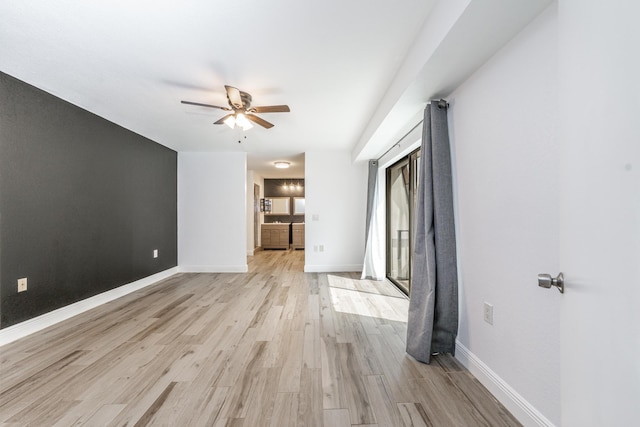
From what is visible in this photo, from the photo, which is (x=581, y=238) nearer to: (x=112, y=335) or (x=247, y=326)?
(x=247, y=326)

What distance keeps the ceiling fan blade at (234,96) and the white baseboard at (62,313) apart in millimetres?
2718

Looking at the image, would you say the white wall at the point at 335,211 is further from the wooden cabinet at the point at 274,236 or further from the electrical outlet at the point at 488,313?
the electrical outlet at the point at 488,313

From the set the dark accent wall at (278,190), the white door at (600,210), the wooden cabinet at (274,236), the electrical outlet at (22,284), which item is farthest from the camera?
the dark accent wall at (278,190)

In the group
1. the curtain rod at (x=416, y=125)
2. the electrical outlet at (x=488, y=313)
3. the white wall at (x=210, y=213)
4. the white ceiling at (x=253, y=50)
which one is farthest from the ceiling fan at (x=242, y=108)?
the white wall at (x=210, y=213)

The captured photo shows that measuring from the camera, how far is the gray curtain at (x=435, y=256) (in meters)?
2.09

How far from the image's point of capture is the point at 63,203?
295cm

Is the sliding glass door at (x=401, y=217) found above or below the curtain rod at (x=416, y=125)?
below

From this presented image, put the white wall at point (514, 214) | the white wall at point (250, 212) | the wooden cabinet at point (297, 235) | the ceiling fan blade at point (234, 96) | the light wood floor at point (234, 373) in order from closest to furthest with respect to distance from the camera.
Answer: the white wall at point (514, 214), the light wood floor at point (234, 373), the ceiling fan blade at point (234, 96), the white wall at point (250, 212), the wooden cabinet at point (297, 235)

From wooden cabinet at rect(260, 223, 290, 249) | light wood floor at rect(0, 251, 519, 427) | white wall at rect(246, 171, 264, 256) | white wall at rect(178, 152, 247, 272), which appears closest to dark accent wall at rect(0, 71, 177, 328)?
light wood floor at rect(0, 251, 519, 427)

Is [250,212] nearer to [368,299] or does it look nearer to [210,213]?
[210,213]

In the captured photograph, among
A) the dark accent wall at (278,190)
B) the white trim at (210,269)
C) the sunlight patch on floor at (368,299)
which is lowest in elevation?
the sunlight patch on floor at (368,299)

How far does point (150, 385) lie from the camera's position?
1.79 m

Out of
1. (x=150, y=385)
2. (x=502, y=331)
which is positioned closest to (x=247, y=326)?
(x=150, y=385)

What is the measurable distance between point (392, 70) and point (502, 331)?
2071mm
